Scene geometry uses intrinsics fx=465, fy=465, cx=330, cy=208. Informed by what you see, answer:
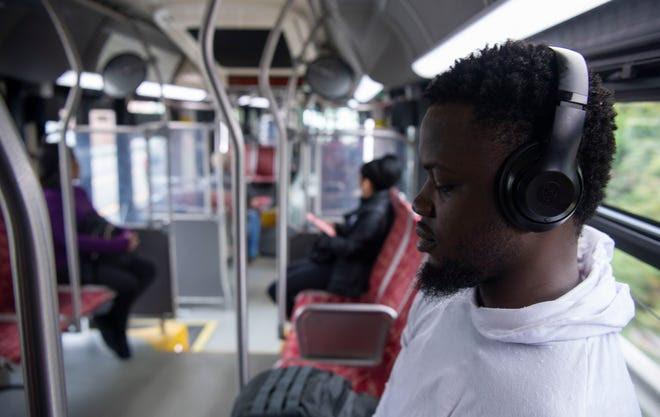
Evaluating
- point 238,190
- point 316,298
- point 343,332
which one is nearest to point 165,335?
point 316,298

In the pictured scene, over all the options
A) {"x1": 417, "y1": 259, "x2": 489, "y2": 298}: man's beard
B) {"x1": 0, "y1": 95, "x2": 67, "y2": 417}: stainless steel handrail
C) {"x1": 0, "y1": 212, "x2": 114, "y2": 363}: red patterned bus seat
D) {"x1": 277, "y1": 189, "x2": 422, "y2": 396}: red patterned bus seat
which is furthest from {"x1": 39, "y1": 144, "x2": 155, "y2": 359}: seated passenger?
{"x1": 417, "y1": 259, "x2": 489, "y2": 298}: man's beard

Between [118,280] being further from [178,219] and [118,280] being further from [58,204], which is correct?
[178,219]

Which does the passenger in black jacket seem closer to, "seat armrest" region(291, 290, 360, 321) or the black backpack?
"seat armrest" region(291, 290, 360, 321)

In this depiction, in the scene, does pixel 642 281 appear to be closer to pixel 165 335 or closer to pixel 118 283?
pixel 118 283

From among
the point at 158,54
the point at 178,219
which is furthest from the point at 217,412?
the point at 158,54

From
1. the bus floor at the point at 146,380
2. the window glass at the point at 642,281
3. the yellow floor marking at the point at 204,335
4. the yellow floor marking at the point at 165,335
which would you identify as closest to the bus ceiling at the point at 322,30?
the window glass at the point at 642,281

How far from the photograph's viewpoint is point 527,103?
721 millimetres

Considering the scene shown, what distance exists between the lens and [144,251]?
3701 millimetres

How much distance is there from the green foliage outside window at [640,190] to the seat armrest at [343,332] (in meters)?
0.93

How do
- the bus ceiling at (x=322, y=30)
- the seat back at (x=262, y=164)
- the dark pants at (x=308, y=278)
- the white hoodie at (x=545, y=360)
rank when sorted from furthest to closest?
the seat back at (x=262, y=164) → the dark pants at (x=308, y=278) → the bus ceiling at (x=322, y=30) → the white hoodie at (x=545, y=360)

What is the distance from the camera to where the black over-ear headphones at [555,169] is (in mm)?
684

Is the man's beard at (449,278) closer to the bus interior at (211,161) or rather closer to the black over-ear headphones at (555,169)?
the black over-ear headphones at (555,169)

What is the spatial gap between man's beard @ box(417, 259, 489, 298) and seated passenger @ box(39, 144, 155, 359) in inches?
104

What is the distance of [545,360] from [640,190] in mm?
952
